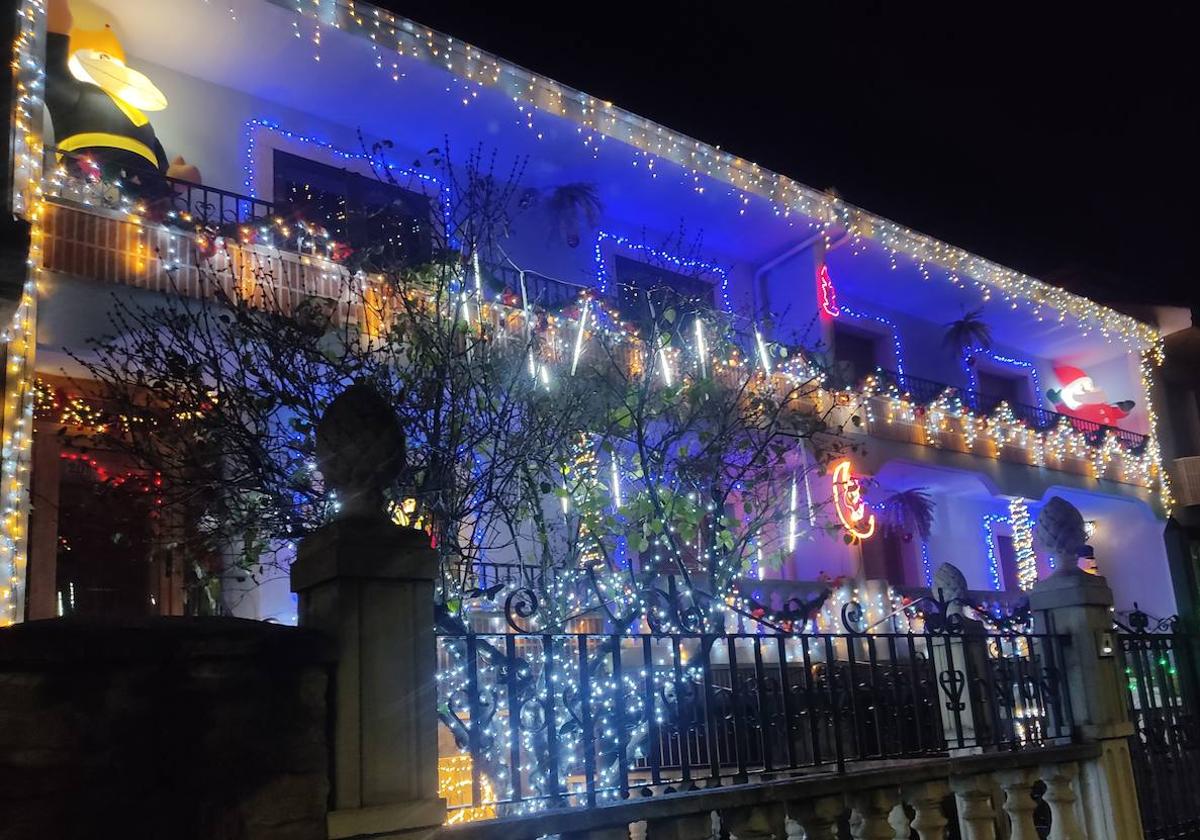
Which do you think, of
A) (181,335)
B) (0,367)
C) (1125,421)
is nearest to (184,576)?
(0,367)

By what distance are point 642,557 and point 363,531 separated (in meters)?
10.1

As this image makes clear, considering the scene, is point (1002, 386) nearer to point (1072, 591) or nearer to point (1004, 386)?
point (1004, 386)

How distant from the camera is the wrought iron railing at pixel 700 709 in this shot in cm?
429

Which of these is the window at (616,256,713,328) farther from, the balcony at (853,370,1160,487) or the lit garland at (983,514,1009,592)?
the lit garland at (983,514,1009,592)

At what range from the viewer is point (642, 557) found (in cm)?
1337

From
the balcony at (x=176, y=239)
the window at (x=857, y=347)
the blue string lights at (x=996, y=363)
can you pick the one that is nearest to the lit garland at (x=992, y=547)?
the blue string lights at (x=996, y=363)

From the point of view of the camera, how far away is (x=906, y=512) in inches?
747

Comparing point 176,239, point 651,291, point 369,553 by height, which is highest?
point 176,239

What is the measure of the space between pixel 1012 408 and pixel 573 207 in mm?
11887

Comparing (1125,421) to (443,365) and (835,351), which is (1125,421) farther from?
(443,365)

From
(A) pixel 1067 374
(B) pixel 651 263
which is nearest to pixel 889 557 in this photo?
(A) pixel 1067 374

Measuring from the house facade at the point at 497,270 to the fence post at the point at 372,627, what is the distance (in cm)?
404

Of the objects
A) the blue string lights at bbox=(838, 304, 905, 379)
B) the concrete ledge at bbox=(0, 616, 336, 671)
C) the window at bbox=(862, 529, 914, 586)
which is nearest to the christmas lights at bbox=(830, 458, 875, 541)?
the window at bbox=(862, 529, 914, 586)

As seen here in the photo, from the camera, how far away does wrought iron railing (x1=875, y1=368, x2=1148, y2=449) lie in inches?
719
